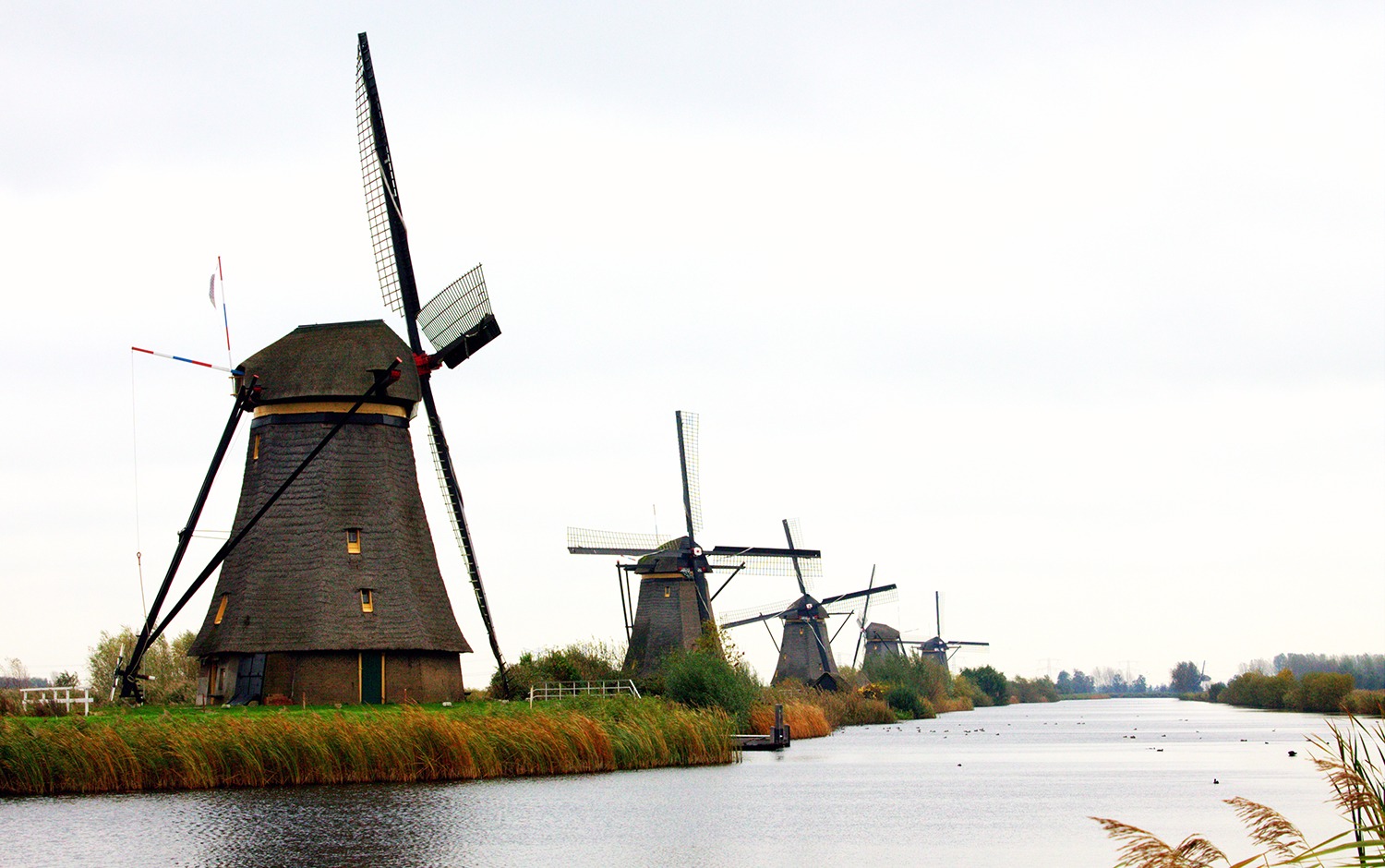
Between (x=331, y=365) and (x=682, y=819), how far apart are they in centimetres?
1507

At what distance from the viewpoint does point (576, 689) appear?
3541 centimetres

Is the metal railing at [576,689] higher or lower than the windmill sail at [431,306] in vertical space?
lower

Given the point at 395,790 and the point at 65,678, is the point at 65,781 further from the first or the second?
the point at 65,678

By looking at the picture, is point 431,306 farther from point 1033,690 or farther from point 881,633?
point 1033,690

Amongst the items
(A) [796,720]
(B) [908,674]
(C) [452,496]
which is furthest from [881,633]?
(C) [452,496]

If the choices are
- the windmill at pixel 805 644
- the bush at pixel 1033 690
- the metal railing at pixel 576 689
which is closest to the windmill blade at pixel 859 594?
the windmill at pixel 805 644

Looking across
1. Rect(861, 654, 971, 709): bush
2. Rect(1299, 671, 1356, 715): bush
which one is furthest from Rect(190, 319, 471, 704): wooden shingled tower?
Rect(1299, 671, 1356, 715): bush

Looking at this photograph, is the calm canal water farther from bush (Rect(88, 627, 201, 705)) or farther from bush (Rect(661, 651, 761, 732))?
bush (Rect(88, 627, 201, 705))

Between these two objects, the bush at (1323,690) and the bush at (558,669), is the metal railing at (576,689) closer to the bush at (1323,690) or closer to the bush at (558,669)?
the bush at (558,669)

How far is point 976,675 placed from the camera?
106562 mm

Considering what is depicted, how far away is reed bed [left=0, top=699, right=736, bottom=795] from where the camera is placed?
2072 cm

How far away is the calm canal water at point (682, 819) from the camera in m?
15.6

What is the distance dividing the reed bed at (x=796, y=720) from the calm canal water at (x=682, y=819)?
8604mm

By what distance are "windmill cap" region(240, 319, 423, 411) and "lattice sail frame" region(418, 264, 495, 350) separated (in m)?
0.77
